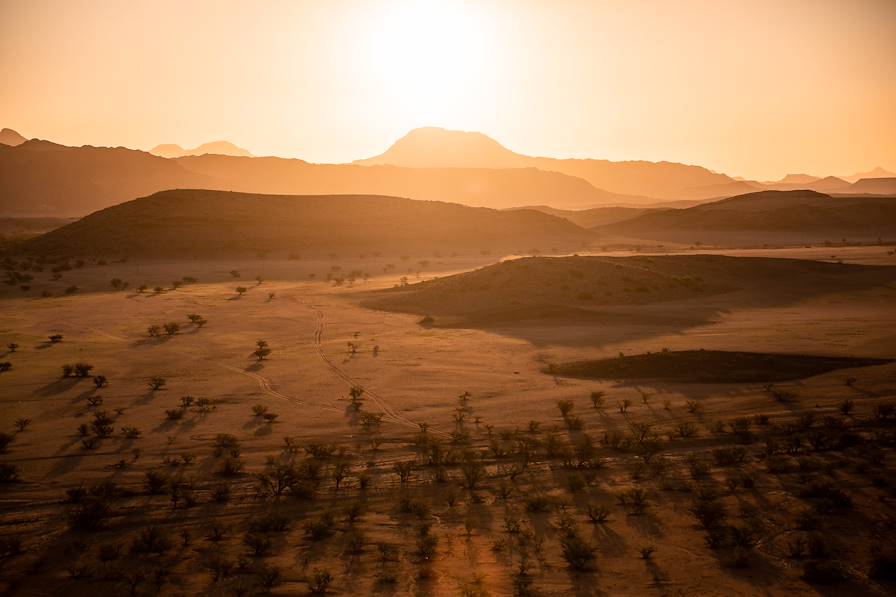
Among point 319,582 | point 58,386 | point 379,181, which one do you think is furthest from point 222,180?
point 319,582

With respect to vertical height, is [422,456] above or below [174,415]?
below

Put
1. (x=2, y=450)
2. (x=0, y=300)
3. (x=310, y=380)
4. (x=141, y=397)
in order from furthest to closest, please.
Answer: (x=0, y=300) → (x=310, y=380) → (x=141, y=397) → (x=2, y=450)

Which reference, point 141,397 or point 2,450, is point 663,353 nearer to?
point 141,397

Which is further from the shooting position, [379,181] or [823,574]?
[379,181]

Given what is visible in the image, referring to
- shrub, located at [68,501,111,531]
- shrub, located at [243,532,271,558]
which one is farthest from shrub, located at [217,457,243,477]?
shrub, located at [243,532,271,558]

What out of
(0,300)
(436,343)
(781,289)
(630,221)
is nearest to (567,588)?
(436,343)

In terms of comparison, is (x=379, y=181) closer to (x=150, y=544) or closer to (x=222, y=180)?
(x=222, y=180)
